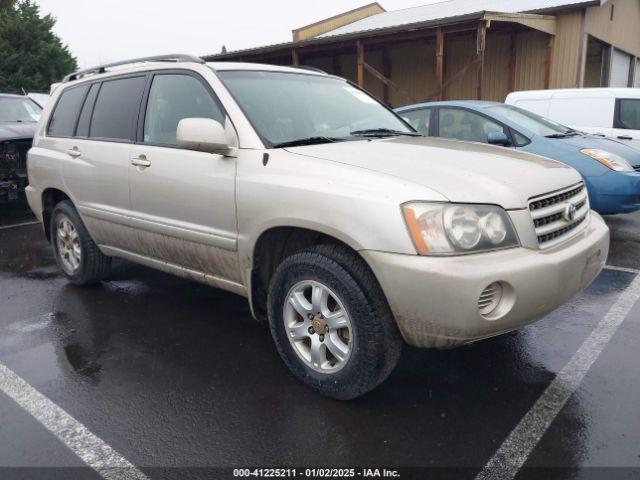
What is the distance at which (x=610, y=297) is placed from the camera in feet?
14.1

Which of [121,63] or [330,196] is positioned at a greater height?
[121,63]

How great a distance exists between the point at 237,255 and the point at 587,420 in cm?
200

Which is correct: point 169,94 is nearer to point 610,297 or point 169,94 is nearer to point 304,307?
point 304,307

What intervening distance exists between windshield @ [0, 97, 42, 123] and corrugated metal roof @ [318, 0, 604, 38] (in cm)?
887

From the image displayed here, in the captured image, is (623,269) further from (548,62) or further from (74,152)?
(548,62)

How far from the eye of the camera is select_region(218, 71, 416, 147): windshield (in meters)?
3.25

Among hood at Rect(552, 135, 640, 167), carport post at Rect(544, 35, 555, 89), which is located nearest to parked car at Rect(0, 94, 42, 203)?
hood at Rect(552, 135, 640, 167)

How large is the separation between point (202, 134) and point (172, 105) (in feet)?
2.66

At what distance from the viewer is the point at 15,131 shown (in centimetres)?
835

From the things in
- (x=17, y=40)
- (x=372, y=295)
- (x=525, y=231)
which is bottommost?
(x=372, y=295)

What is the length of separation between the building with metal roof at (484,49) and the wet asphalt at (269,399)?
402 inches

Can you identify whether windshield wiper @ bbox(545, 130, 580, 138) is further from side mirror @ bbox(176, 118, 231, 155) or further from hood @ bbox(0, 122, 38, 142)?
hood @ bbox(0, 122, 38, 142)

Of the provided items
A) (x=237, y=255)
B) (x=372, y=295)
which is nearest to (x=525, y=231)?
(x=372, y=295)

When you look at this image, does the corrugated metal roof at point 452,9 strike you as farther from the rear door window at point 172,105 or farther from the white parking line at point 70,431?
the white parking line at point 70,431
